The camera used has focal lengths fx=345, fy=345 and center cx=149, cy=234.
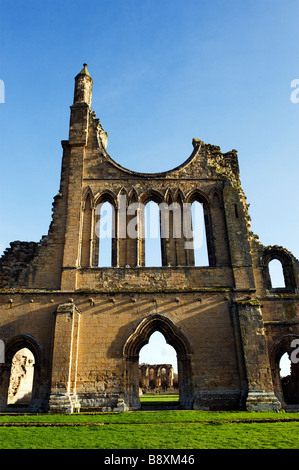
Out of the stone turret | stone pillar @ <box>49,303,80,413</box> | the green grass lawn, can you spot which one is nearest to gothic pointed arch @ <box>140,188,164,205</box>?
stone pillar @ <box>49,303,80,413</box>

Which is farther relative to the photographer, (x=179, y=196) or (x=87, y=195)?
(x=179, y=196)

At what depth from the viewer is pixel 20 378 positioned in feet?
59.7

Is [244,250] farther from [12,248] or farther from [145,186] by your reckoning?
[12,248]

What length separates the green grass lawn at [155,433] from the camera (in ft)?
19.3

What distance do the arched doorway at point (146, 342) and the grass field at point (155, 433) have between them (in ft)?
8.78

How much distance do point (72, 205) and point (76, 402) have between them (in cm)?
764

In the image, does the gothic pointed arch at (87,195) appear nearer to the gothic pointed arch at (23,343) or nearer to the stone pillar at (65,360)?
the stone pillar at (65,360)

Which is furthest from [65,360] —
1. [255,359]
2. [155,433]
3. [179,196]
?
[179,196]

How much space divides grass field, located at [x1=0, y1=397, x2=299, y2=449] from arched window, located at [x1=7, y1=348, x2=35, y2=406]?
8946 millimetres

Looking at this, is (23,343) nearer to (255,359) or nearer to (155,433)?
(155,433)

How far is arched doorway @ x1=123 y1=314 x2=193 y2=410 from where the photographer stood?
40.3 ft

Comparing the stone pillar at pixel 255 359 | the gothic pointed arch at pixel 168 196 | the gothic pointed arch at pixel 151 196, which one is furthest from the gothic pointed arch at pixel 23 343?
the gothic pointed arch at pixel 168 196

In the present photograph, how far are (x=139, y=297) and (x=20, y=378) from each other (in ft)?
31.5
